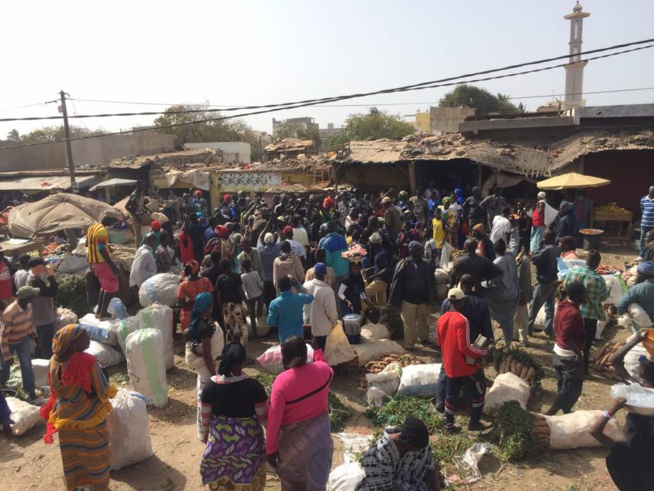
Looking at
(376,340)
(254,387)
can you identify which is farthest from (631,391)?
(376,340)

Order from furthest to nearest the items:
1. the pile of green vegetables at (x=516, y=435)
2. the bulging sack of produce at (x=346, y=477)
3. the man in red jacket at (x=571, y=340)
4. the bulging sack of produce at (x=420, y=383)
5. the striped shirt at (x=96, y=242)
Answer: the striped shirt at (x=96, y=242)
the bulging sack of produce at (x=420, y=383)
the man in red jacket at (x=571, y=340)
the pile of green vegetables at (x=516, y=435)
the bulging sack of produce at (x=346, y=477)

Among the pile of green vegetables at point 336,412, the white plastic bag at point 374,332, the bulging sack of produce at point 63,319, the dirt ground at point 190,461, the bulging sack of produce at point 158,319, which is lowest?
the dirt ground at point 190,461

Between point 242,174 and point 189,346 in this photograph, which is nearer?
point 189,346

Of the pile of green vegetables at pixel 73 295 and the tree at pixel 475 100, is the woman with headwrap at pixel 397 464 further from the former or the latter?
the tree at pixel 475 100

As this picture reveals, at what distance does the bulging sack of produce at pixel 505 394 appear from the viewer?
5.41m

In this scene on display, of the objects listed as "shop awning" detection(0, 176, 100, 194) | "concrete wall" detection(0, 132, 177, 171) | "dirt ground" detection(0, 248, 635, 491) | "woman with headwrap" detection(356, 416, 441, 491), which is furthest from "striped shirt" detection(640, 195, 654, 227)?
"concrete wall" detection(0, 132, 177, 171)

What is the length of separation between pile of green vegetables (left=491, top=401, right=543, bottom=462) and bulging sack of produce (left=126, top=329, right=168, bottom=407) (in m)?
3.77

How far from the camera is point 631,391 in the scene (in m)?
3.23

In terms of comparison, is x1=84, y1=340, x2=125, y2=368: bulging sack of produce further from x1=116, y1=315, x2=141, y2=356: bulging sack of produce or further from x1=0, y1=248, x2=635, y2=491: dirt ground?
x1=0, y1=248, x2=635, y2=491: dirt ground

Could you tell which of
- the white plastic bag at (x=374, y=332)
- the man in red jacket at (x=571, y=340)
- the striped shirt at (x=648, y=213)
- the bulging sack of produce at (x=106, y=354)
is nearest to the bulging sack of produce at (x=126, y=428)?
the bulging sack of produce at (x=106, y=354)

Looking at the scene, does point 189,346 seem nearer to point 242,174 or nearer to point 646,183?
point 646,183

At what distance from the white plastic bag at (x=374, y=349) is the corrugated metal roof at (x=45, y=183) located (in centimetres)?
1937

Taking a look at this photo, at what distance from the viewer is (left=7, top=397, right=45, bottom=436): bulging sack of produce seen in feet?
18.3

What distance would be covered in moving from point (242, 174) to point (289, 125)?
115 ft
